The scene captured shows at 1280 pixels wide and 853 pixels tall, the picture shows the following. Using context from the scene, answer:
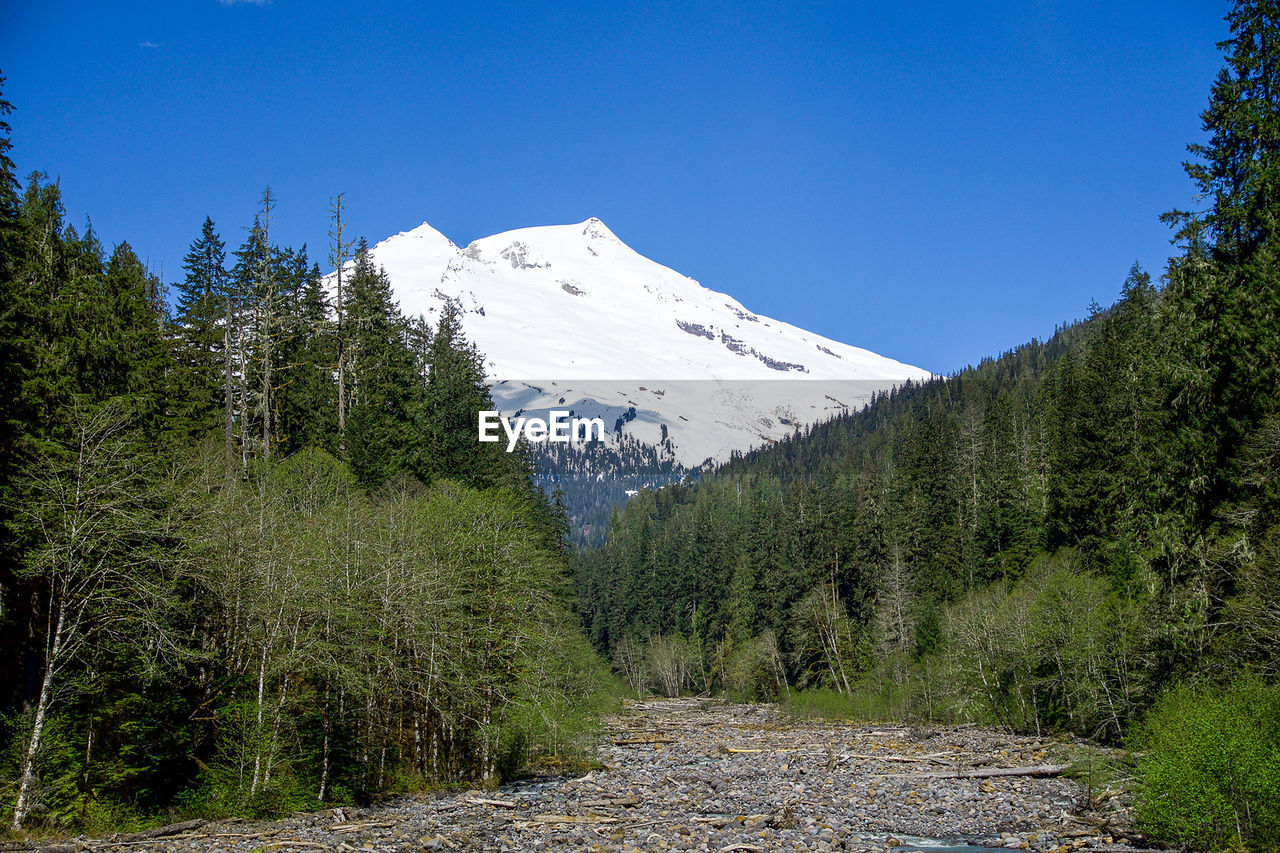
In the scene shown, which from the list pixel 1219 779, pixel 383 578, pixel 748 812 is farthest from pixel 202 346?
pixel 1219 779

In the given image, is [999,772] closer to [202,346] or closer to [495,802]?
[495,802]

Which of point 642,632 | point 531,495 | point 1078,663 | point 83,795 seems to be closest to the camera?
point 83,795

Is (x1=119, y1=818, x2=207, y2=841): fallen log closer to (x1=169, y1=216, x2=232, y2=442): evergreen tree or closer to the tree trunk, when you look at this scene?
the tree trunk

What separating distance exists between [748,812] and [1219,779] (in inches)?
486

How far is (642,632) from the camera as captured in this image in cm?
10438

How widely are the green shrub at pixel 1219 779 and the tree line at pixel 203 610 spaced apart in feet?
58.6

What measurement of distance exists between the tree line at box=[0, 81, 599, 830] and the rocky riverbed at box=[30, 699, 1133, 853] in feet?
6.31

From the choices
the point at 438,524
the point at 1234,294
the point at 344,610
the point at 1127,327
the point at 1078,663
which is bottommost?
the point at 1078,663

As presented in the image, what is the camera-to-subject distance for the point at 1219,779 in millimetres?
18328

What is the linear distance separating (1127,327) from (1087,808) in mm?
47889

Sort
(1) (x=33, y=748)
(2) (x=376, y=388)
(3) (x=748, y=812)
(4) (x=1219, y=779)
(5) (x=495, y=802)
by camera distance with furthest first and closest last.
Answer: (2) (x=376, y=388) < (3) (x=748, y=812) < (5) (x=495, y=802) < (1) (x=33, y=748) < (4) (x=1219, y=779)

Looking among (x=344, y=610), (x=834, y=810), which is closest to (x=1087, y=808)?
(x=834, y=810)

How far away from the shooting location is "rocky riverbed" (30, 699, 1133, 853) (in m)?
20.9

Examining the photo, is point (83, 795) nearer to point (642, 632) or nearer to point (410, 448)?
point (410, 448)
